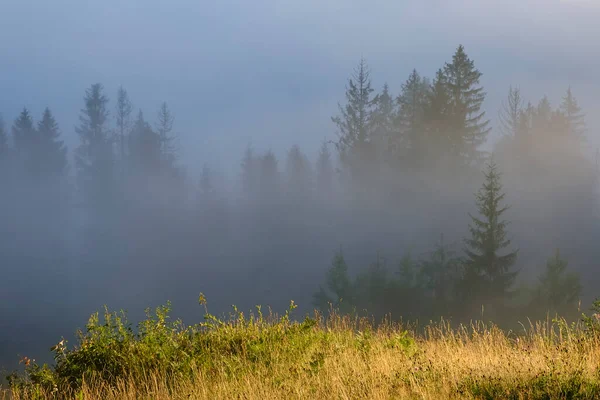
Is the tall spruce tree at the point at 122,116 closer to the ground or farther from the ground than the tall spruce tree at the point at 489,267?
farther from the ground

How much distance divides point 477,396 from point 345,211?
190ft

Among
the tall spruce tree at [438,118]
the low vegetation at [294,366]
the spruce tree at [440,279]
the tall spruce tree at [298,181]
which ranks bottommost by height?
the spruce tree at [440,279]

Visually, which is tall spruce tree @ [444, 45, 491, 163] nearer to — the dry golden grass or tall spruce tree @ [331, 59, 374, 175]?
tall spruce tree @ [331, 59, 374, 175]

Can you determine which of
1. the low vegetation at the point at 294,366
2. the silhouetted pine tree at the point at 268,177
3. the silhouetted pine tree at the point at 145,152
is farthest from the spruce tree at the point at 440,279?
the silhouetted pine tree at the point at 145,152

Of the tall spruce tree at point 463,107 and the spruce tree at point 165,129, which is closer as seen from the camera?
the tall spruce tree at point 463,107

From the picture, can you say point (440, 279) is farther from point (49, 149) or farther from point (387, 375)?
point (49, 149)

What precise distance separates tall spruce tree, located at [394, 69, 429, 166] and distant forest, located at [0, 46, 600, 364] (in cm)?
15

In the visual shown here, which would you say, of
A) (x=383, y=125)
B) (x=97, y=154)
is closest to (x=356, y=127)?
(x=383, y=125)

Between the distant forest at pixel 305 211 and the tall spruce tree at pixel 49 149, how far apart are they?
7.4 inches

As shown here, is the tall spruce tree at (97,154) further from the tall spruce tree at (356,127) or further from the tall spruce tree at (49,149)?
the tall spruce tree at (356,127)

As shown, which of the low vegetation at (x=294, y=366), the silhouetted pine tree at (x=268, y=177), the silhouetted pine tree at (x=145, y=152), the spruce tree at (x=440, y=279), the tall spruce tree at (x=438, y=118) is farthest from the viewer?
the silhouetted pine tree at (x=268, y=177)

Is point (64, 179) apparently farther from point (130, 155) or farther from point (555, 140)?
point (555, 140)

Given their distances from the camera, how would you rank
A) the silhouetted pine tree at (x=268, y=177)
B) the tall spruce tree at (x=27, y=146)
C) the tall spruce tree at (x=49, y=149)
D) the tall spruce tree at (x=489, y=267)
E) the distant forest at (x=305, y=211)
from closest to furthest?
the tall spruce tree at (x=489, y=267), the distant forest at (x=305, y=211), the tall spruce tree at (x=49, y=149), the tall spruce tree at (x=27, y=146), the silhouetted pine tree at (x=268, y=177)

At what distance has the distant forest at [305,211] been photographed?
4462 cm
